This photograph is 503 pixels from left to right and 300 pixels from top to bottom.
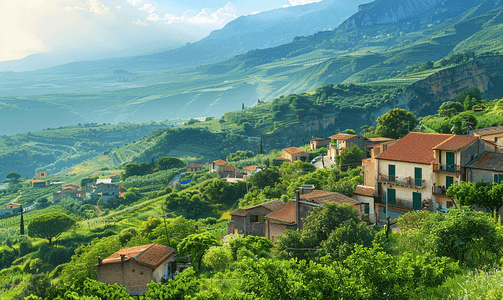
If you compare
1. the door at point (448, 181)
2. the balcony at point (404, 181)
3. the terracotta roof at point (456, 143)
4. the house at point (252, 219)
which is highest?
the terracotta roof at point (456, 143)

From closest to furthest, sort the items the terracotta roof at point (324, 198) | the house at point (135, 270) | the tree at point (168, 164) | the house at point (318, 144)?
1. the house at point (135, 270)
2. the terracotta roof at point (324, 198)
3. the house at point (318, 144)
4. the tree at point (168, 164)

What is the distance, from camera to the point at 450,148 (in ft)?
116

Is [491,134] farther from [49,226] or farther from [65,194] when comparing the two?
[65,194]

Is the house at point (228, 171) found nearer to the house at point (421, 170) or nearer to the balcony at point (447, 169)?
the house at point (421, 170)

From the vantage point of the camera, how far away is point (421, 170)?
1480 inches

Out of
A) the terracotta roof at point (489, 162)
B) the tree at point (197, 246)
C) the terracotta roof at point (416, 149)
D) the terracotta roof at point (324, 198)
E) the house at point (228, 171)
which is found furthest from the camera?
the house at point (228, 171)

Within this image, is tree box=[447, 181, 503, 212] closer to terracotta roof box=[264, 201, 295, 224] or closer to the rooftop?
the rooftop

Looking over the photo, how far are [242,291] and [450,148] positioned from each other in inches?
915

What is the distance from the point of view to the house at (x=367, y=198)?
131ft

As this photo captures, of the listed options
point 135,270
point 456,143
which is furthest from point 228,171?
point 135,270

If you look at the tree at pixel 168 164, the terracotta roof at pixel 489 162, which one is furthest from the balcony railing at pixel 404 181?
the tree at pixel 168 164

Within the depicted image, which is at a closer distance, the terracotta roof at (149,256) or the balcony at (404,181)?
the terracotta roof at (149,256)

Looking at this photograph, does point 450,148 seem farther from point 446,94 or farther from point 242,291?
point 446,94

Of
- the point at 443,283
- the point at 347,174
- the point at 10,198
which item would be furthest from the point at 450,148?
the point at 10,198
